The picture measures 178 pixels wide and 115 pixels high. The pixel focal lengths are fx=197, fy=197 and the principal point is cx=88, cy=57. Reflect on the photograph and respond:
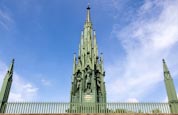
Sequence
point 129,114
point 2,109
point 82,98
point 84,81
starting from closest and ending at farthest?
1. point 129,114
2. point 2,109
3. point 82,98
4. point 84,81

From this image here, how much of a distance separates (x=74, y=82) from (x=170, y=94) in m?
15.8

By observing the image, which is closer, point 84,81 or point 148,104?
point 148,104

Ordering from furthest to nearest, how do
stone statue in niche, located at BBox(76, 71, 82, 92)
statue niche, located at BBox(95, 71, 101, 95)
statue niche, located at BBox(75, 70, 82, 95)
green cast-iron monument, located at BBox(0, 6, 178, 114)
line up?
statue niche, located at BBox(95, 71, 101, 95), stone statue in niche, located at BBox(76, 71, 82, 92), statue niche, located at BBox(75, 70, 82, 95), green cast-iron monument, located at BBox(0, 6, 178, 114)

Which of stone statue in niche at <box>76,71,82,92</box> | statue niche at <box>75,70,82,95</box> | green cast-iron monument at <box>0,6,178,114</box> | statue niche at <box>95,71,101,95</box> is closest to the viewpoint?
green cast-iron monument at <box>0,6,178,114</box>

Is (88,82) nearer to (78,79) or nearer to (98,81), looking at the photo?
(78,79)

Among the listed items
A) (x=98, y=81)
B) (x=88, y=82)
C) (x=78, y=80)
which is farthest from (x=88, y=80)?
(x=98, y=81)

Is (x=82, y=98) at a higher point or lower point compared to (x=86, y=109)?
higher

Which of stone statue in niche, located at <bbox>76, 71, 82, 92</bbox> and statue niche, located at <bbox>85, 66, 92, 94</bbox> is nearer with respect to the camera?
statue niche, located at <bbox>85, 66, 92, 94</bbox>

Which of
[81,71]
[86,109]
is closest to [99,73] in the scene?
[81,71]

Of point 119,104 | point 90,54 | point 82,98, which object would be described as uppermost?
point 90,54

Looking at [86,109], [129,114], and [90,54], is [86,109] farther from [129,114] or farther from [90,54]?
[90,54]

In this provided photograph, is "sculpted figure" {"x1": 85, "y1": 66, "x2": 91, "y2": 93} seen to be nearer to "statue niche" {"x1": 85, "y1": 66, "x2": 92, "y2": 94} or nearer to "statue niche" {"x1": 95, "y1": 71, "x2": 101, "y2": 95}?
"statue niche" {"x1": 85, "y1": 66, "x2": 92, "y2": 94}

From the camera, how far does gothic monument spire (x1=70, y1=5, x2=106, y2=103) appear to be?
93.8 feet

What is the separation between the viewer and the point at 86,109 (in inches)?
739
